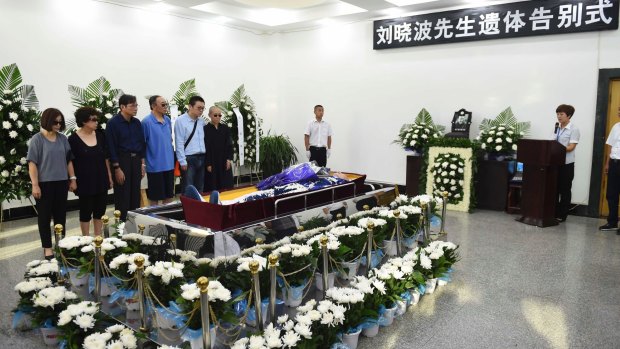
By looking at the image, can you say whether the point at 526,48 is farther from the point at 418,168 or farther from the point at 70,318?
the point at 70,318

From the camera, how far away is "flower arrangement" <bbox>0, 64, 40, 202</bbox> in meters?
5.57

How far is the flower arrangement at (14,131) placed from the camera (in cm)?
557

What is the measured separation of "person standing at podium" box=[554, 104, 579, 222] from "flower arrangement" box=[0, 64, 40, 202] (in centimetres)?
651

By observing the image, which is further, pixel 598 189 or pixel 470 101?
pixel 470 101

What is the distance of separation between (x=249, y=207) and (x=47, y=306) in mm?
1357

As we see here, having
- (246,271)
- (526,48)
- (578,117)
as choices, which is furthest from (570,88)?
(246,271)

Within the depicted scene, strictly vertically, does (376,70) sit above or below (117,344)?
above

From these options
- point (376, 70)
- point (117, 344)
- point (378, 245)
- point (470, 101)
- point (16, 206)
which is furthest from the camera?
point (376, 70)

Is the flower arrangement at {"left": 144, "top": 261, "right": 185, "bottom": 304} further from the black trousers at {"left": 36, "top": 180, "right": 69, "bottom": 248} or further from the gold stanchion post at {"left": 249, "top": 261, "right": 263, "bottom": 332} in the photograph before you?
the black trousers at {"left": 36, "top": 180, "right": 69, "bottom": 248}

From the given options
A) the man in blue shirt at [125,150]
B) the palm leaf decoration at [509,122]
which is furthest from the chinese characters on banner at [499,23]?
the man in blue shirt at [125,150]

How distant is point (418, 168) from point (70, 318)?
5.76 metres

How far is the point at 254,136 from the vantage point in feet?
28.6

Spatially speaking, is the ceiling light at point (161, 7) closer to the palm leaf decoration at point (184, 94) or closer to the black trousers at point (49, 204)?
the palm leaf decoration at point (184, 94)

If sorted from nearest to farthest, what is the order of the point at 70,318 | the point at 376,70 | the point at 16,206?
the point at 70,318 → the point at 16,206 → the point at 376,70
